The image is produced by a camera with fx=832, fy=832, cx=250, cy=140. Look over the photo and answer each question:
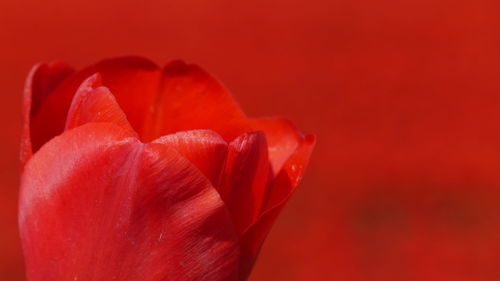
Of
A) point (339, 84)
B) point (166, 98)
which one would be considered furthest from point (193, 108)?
point (339, 84)

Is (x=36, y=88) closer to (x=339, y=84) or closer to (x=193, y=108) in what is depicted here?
(x=193, y=108)

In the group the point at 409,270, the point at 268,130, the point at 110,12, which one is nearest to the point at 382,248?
the point at 409,270

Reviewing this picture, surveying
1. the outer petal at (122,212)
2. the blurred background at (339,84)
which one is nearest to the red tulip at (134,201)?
the outer petal at (122,212)

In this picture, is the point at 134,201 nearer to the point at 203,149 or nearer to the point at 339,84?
the point at 203,149

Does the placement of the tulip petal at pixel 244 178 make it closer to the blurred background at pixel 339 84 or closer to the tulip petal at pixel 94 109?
the tulip petal at pixel 94 109

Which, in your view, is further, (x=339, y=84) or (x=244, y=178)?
(x=339, y=84)

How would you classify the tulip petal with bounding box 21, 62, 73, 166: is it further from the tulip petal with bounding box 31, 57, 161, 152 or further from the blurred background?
the blurred background
